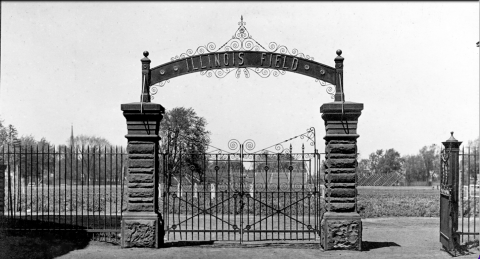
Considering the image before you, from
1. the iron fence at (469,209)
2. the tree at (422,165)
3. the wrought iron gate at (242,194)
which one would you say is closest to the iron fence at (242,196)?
the wrought iron gate at (242,194)

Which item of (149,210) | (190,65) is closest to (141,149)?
(149,210)

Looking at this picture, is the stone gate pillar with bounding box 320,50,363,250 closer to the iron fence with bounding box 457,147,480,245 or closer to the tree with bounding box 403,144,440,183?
the iron fence with bounding box 457,147,480,245

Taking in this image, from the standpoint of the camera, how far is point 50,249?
10805 millimetres

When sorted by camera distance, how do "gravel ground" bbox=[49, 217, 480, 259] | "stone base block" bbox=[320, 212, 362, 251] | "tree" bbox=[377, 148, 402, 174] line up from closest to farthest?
"gravel ground" bbox=[49, 217, 480, 259], "stone base block" bbox=[320, 212, 362, 251], "tree" bbox=[377, 148, 402, 174]

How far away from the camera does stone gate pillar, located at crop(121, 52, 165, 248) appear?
10.6m

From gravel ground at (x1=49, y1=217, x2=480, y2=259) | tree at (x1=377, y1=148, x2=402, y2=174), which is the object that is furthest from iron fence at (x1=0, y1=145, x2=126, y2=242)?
tree at (x1=377, y1=148, x2=402, y2=174)

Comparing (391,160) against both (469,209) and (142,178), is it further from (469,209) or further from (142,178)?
(142,178)

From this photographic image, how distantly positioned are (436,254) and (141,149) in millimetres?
6932

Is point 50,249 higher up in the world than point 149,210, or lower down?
lower down

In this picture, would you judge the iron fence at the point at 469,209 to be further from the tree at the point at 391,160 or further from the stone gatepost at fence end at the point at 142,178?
the tree at the point at 391,160

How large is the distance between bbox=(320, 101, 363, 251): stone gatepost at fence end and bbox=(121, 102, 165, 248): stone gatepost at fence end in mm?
3812

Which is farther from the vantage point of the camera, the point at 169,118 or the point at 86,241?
the point at 169,118

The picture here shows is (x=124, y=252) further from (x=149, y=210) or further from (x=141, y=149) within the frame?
(x=141, y=149)

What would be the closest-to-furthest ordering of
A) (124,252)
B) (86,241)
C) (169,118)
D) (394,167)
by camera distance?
(124,252), (86,241), (169,118), (394,167)
